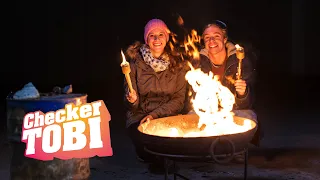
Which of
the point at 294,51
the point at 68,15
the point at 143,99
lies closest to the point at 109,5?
the point at 68,15

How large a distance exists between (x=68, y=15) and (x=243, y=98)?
11.8 metres

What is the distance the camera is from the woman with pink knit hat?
15.0 ft

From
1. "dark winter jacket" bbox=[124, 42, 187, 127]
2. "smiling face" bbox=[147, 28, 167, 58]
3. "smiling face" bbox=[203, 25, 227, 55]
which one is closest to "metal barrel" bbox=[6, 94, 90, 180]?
"dark winter jacket" bbox=[124, 42, 187, 127]

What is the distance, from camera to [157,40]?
4523mm

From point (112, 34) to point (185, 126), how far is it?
1162cm

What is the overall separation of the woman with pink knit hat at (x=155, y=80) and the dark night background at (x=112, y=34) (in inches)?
353

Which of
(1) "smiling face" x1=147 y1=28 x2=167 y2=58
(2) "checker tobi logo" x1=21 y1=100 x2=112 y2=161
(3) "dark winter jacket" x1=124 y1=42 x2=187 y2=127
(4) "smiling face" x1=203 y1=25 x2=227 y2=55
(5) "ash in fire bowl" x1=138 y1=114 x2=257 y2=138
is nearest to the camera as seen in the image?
(5) "ash in fire bowl" x1=138 y1=114 x2=257 y2=138

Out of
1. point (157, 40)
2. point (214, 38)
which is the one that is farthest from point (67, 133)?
point (214, 38)

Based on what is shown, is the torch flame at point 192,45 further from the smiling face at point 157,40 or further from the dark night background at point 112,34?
the dark night background at point 112,34

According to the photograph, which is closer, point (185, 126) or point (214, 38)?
point (185, 126)

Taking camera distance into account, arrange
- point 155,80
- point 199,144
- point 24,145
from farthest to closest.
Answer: point 155,80
point 24,145
point 199,144

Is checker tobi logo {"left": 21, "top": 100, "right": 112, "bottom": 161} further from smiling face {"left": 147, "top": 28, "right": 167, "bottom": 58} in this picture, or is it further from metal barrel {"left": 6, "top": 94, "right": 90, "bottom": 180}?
smiling face {"left": 147, "top": 28, "right": 167, "bottom": 58}

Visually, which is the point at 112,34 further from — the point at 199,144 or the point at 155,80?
the point at 199,144

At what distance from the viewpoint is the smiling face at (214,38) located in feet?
14.1
